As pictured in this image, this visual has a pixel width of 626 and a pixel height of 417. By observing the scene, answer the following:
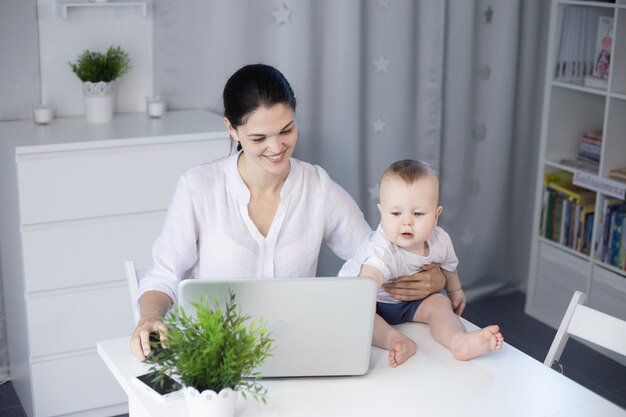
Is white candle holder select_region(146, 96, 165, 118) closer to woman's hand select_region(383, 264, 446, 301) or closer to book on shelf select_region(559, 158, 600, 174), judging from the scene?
woman's hand select_region(383, 264, 446, 301)

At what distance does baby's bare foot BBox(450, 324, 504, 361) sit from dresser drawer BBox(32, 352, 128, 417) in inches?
61.8

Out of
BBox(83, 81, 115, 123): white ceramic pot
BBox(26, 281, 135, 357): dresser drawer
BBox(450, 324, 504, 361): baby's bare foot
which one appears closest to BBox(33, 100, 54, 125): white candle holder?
BBox(83, 81, 115, 123): white ceramic pot

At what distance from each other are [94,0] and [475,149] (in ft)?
6.31

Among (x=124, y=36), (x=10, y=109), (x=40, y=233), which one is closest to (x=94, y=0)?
(x=124, y=36)

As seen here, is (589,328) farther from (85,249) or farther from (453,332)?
(85,249)

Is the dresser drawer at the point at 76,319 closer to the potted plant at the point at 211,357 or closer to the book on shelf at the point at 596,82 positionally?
the potted plant at the point at 211,357

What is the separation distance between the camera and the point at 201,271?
2.32 meters

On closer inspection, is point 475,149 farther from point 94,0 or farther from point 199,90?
point 94,0

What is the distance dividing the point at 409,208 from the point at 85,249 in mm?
1333

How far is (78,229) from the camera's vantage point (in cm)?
292

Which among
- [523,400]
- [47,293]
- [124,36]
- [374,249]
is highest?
[124,36]

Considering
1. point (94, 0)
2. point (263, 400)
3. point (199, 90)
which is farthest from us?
point (199, 90)

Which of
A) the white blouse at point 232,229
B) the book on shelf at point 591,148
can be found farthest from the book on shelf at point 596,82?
the white blouse at point 232,229

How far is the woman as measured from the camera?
218 centimetres
